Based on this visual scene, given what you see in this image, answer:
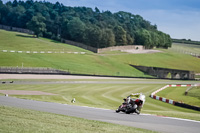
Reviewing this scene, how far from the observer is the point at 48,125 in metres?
15.0

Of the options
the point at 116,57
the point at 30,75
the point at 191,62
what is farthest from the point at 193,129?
the point at 191,62

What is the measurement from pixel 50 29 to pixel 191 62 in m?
70.4

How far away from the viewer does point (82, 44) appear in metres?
160

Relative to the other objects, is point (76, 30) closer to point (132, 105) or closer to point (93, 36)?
point (93, 36)

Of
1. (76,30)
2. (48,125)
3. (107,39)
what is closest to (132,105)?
(48,125)

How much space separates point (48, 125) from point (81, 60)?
106 m

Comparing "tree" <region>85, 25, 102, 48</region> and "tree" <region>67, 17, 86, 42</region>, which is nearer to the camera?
"tree" <region>85, 25, 102, 48</region>

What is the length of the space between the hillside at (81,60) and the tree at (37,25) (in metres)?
9.82

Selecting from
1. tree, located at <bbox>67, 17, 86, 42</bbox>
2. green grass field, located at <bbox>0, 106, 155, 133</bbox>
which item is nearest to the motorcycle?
green grass field, located at <bbox>0, 106, 155, 133</bbox>

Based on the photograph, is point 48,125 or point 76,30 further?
point 76,30

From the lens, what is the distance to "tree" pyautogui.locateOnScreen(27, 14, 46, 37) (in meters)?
165

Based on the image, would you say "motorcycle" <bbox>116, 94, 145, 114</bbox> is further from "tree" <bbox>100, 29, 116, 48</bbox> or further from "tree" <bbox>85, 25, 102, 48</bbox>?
"tree" <bbox>100, 29, 116, 48</bbox>

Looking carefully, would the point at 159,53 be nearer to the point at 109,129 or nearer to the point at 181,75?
the point at 181,75

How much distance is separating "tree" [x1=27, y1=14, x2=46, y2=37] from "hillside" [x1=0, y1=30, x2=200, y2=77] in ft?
32.2
